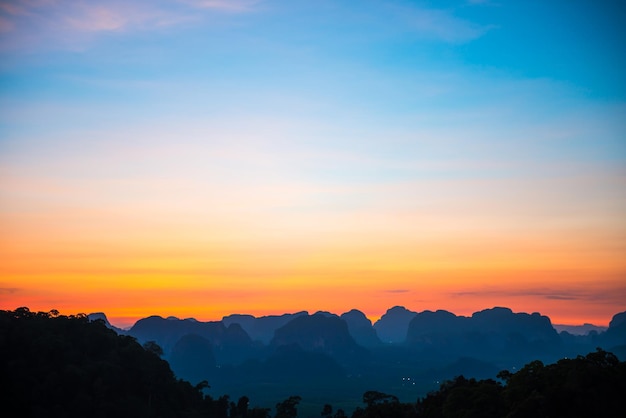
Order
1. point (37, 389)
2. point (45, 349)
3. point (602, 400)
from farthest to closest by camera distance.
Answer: point (45, 349) → point (37, 389) → point (602, 400)

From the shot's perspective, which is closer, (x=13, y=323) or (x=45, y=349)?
(x=45, y=349)

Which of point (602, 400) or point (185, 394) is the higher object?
point (602, 400)

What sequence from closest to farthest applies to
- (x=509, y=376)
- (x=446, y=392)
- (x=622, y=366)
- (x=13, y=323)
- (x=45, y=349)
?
(x=622, y=366)
(x=509, y=376)
(x=446, y=392)
(x=45, y=349)
(x=13, y=323)

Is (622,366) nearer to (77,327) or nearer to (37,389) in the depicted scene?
(37,389)

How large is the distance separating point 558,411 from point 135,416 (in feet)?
199

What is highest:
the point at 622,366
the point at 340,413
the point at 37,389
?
the point at 622,366

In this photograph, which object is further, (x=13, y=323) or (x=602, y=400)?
(x=13, y=323)

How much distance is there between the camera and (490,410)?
6272 cm

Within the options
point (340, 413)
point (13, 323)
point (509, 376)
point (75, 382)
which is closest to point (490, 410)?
point (509, 376)

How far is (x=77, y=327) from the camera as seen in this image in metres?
100

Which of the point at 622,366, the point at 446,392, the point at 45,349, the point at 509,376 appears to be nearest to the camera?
the point at 622,366

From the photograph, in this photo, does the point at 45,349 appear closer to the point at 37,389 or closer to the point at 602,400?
the point at 37,389

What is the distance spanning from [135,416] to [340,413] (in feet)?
111

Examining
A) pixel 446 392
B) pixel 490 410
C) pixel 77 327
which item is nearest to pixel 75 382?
pixel 77 327
